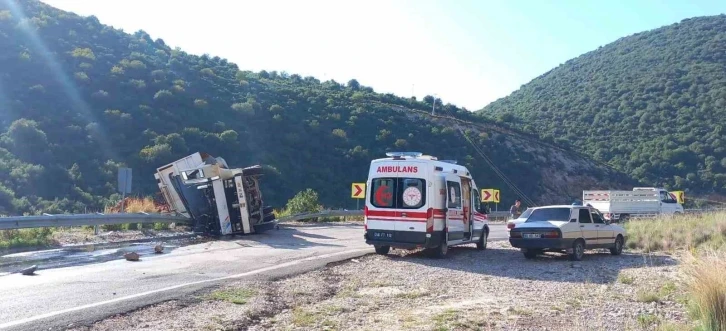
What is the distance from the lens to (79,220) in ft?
55.6

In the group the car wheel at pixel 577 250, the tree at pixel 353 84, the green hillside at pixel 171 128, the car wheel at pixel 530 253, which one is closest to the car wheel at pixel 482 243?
the car wheel at pixel 530 253

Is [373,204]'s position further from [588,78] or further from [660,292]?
[588,78]

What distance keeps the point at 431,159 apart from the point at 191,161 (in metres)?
8.62

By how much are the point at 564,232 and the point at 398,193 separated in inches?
163

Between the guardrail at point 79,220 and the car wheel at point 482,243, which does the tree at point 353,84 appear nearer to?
the guardrail at point 79,220

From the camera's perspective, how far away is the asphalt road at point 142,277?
25.8 feet

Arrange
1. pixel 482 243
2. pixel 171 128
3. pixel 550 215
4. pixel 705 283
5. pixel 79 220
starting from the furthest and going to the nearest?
1. pixel 171 128
2. pixel 482 243
3. pixel 550 215
4. pixel 79 220
5. pixel 705 283

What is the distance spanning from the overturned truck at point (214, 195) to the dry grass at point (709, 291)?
14.3 meters

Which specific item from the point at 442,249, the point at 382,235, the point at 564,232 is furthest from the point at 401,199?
the point at 564,232

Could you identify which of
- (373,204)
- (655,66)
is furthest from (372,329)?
(655,66)

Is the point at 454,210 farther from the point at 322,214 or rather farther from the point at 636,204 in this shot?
the point at 636,204

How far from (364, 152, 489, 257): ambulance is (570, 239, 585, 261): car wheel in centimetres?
285

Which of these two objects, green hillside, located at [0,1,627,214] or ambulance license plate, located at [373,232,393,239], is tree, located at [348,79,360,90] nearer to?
green hillside, located at [0,1,627,214]

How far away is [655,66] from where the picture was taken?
76.9 metres
